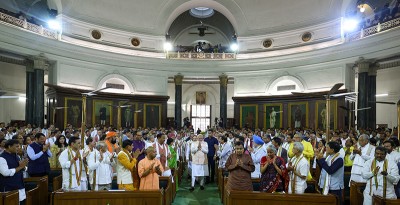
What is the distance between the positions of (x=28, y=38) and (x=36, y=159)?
1396 centimetres

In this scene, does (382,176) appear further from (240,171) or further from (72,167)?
(72,167)

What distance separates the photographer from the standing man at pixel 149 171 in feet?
20.9

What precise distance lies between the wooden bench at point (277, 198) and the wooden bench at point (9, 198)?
11.5 feet

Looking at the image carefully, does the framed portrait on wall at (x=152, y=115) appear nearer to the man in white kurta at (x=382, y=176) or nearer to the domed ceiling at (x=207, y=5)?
the domed ceiling at (x=207, y=5)

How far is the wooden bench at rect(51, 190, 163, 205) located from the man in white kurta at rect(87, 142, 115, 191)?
3.77 ft

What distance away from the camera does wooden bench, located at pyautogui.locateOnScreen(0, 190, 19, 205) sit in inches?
197

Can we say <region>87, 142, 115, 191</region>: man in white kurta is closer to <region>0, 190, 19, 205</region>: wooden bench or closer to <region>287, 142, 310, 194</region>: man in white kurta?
<region>0, 190, 19, 205</region>: wooden bench

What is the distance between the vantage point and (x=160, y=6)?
26.1 metres

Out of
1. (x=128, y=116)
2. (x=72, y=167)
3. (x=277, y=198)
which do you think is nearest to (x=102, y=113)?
(x=128, y=116)

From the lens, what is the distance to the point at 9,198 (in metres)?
5.14

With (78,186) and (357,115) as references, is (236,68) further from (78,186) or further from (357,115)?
(78,186)

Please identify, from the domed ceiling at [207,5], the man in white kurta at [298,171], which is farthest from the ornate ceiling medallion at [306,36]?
the man in white kurta at [298,171]

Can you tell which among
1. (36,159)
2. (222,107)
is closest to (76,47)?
(222,107)

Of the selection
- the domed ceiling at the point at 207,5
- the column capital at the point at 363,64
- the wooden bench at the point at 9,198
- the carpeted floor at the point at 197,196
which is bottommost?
the carpeted floor at the point at 197,196
